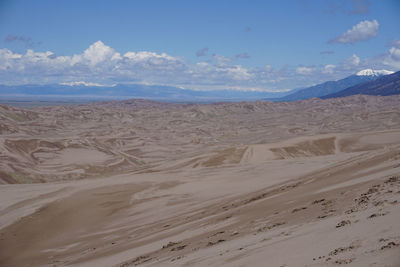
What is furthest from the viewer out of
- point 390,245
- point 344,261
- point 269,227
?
point 269,227

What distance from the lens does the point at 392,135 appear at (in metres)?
50.6

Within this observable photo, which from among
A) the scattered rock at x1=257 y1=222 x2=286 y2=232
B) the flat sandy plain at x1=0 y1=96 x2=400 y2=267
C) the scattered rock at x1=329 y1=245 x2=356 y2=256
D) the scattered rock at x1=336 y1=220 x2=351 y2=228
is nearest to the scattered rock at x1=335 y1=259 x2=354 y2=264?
the flat sandy plain at x1=0 y1=96 x2=400 y2=267

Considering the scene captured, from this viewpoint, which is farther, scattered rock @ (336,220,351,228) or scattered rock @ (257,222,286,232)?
scattered rock @ (257,222,286,232)

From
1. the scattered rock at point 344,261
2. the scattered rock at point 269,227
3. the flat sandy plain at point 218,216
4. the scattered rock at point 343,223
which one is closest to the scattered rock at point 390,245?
the flat sandy plain at point 218,216

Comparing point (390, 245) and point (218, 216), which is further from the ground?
point (390, 245)

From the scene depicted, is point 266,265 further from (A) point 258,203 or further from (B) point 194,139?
(B) point 194,139

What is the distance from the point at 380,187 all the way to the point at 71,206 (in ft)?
55.3

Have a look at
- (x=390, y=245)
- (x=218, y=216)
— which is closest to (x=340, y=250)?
(x=390, y=245)

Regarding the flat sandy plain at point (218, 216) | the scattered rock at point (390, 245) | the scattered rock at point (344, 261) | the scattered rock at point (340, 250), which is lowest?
the flat sandy plain at point (218, 216)

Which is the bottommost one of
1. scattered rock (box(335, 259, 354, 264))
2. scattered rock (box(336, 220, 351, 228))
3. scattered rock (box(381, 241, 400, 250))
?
scattered rock (box(336, 220, 351, 228))

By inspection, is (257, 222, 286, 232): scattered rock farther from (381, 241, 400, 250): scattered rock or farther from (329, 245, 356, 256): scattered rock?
(381, 241, 400, 250): scattered rock

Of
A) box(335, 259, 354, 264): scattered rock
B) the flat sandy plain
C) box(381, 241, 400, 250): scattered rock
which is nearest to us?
box(335, 259, 354, 264): scattered rock

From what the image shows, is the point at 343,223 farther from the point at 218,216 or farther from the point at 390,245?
the point at 218,216

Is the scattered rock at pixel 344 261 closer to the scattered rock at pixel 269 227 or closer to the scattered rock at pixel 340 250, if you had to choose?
the scattered rock at pixel 340 250
